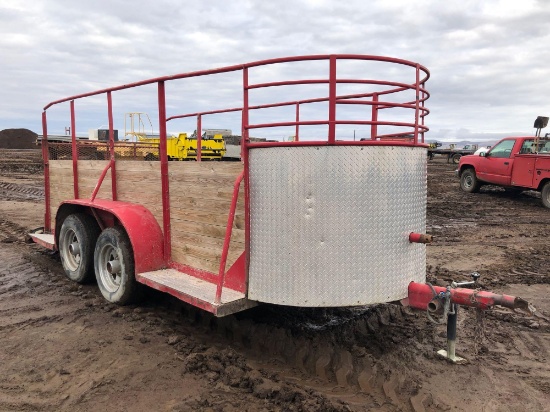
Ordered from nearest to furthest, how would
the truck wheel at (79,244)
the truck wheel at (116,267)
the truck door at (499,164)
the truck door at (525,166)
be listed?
the truck wheel at (116,267) → the truck wheel at (79,244) → the truck door at (525,166) → the truck door at (499,164)

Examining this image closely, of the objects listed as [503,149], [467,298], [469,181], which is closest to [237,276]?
[467,298]

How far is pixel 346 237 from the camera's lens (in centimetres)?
355

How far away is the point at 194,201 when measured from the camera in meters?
4.38

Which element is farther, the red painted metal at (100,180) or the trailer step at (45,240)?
the trailer step at (45,240)

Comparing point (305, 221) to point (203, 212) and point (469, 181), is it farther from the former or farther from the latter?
point (469, 181)

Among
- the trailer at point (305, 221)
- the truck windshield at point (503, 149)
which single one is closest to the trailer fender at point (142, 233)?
the trailer at point (305, 221)

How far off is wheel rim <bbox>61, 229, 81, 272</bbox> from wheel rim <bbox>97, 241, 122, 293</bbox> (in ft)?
3.02

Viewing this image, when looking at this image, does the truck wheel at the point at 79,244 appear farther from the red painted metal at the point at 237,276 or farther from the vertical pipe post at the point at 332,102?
the vertical pipe post at the point at 332,102

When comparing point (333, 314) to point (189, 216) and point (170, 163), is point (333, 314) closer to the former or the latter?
point (189, 216)

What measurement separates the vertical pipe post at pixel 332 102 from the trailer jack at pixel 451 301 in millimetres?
1430

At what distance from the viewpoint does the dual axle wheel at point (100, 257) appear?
4.83 m

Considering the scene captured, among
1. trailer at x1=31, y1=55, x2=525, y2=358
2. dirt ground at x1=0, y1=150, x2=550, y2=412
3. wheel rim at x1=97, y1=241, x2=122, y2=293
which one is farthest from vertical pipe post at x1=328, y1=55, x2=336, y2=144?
wheel rim at x1=97, y1=241, x2=122, y2=293

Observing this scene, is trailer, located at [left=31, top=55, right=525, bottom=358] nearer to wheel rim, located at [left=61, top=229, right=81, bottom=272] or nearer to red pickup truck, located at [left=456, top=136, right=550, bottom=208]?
wheel rim, located at [left=61, top=229, right=81, bottom=272]

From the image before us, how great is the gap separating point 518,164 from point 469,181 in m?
2.92
